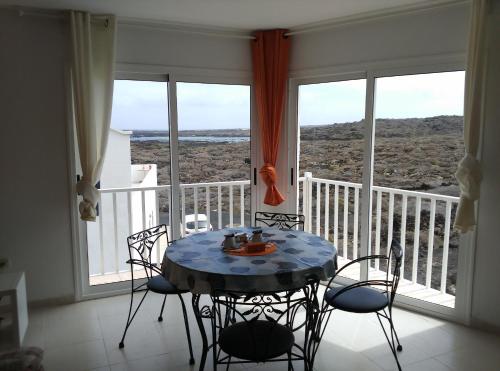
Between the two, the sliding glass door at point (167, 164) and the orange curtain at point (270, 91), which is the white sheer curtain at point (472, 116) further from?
the sliding glass door at point (167, 164)

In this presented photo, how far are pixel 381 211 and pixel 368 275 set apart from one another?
2.23ft

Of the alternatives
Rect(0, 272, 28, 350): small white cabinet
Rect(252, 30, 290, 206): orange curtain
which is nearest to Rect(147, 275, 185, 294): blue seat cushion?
Rect(0, 272, 28, 350): small white cabinet

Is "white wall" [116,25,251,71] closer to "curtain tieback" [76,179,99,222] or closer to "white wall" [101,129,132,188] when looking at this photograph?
"white wall" [101,129,132,188]

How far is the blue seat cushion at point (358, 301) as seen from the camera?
2.64 meters

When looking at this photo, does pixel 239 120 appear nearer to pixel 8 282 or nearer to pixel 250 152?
pixel 250 152

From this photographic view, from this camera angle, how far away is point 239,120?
4.50m

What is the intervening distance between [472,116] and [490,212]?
2.44 ft

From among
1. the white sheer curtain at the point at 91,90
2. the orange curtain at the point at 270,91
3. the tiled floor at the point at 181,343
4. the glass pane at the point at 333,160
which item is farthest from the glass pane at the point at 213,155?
the tiled floor at the point at 181,343

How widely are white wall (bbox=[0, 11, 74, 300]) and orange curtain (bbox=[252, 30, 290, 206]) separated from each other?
1802mm

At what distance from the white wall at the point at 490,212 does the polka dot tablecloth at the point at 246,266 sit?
4.19 feet

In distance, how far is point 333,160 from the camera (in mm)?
4504

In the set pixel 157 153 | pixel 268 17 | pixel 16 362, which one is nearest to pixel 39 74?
pixel 157 153

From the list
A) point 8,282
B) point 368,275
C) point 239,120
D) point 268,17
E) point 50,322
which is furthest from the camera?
point 239,120

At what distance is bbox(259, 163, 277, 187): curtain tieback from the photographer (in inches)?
173
